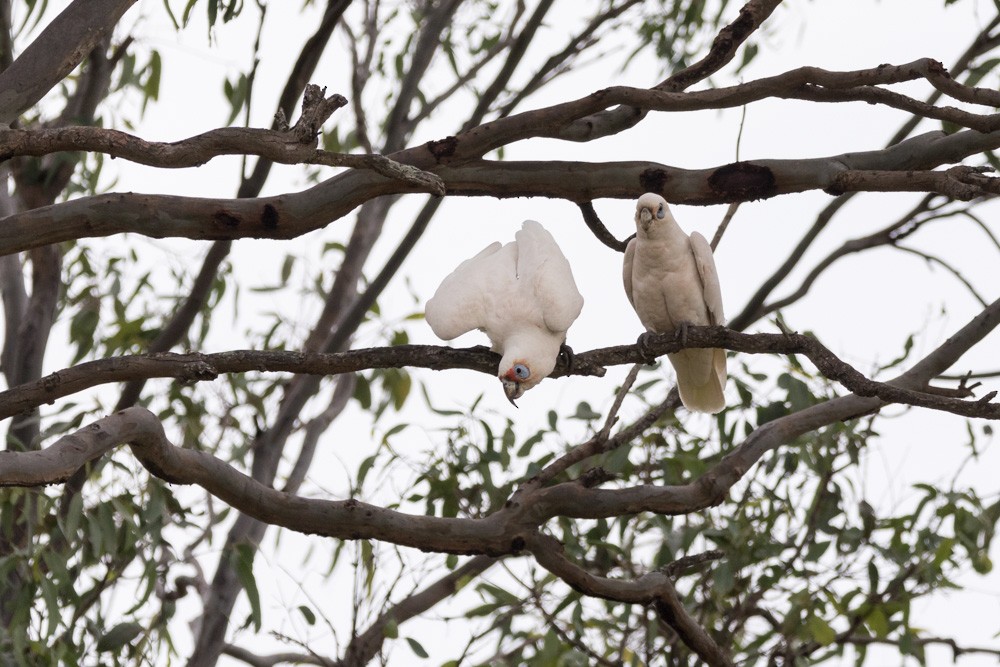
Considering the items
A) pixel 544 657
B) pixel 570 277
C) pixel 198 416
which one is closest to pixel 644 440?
pixel 544 657

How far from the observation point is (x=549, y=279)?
266 cm

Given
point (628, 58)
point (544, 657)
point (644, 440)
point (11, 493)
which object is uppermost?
point (628, 58)

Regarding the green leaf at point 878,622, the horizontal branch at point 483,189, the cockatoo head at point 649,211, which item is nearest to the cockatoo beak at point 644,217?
the cockatoo head at point 649,211

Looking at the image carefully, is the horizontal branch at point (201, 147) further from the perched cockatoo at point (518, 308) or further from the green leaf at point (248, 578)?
the green leaf at point (248, 578)

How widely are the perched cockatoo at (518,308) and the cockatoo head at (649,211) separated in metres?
0.20

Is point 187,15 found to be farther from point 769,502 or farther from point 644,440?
point 769,502

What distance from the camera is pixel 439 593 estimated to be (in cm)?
352

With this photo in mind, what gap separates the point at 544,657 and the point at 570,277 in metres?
1.13

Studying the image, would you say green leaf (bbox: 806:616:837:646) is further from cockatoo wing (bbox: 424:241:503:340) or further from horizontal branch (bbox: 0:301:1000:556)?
cockatoo wing (bbox: 424:241:503:340)

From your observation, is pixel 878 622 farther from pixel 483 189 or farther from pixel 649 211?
pixel 483 189

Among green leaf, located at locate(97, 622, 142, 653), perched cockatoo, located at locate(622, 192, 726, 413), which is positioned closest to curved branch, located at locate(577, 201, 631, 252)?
perched cockatoo, located at locate(622, 192, 726, 413)

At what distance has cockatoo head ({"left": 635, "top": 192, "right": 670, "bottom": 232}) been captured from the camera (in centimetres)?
260

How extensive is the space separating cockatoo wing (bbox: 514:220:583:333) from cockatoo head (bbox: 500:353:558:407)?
0.39 ft

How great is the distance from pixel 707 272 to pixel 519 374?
66cm
